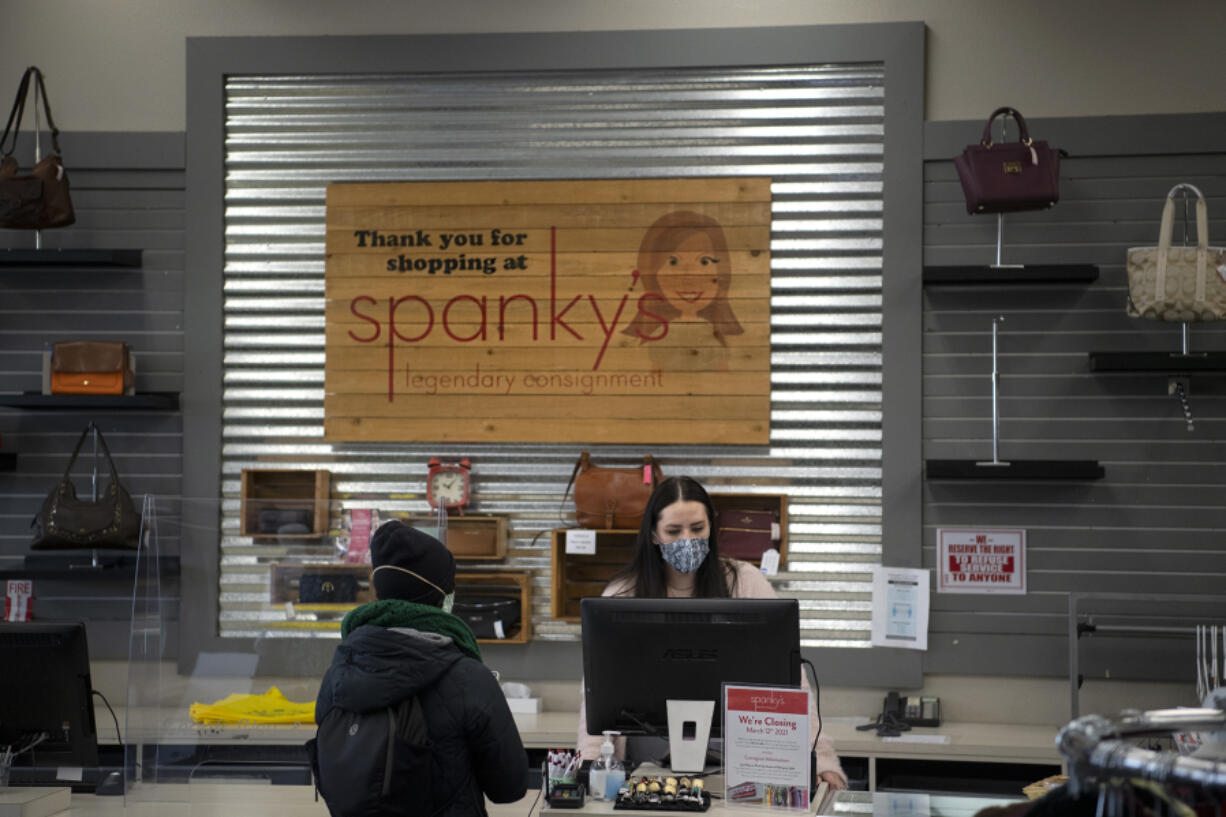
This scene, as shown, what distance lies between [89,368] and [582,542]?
2.20 meters

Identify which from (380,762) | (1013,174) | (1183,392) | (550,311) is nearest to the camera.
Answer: (380,762)

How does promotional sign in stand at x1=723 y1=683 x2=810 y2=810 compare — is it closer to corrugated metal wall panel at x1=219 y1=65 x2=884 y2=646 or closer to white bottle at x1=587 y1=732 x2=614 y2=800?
white bottle at x1=587 y1=732 x2=614 y2=800

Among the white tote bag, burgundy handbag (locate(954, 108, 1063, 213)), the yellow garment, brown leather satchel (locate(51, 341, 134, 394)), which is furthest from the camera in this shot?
brown leather satchel (locate(51, 341, 134, 394))

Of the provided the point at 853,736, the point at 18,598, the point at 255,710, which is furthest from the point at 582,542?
the point at 18,598

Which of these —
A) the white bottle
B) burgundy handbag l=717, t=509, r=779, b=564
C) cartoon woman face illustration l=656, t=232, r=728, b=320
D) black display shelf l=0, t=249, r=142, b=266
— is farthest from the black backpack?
black display shelf l=0, t=249, r=142, b=266

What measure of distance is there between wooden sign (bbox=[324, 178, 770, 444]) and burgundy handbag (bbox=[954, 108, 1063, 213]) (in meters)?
0.90

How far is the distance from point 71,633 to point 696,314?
2759mm

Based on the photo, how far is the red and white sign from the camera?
539 centimetres

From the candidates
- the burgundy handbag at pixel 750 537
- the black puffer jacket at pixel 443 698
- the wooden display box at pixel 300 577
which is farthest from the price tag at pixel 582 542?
the black puffer jacket at pixel 443 698

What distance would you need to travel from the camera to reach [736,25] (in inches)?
212

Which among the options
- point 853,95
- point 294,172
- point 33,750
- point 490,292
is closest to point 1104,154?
point 853,95

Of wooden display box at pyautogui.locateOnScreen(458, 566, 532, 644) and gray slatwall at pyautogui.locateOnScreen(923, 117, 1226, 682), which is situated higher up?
gray slatwall at pyautogui.locateOnScreen(923, 117, 1226, 682)

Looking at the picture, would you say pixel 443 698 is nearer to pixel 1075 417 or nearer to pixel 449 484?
pixel 449 484

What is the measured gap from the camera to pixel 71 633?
3.64 metres
